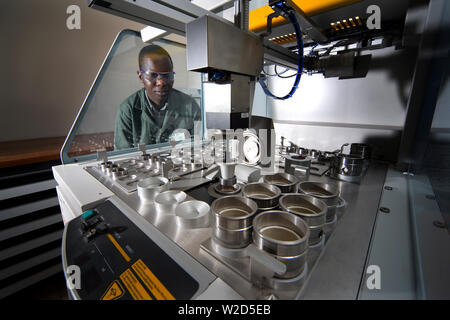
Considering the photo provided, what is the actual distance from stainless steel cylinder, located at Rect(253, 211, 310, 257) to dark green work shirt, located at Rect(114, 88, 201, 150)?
140cm

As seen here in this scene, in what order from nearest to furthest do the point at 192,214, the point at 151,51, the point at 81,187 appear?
the point at 192,214 → the point at 81,187 → the point at 151,51

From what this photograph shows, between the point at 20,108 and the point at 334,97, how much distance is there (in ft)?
8.31

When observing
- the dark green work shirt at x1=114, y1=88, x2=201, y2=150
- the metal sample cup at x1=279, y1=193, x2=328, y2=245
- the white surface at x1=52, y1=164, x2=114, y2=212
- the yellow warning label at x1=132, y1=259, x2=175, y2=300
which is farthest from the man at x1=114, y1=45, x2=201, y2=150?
the metal sample cup at x1=279, y1=193, x2=328, y2=245

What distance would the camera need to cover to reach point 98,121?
4.55ft

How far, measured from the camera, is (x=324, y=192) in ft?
2.16

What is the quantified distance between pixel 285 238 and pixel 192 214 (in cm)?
28

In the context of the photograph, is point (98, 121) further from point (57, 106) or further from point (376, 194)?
point (376, 194)

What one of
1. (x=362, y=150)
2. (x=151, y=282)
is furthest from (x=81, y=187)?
(x=362, y=150)

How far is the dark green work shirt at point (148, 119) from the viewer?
1.59 m

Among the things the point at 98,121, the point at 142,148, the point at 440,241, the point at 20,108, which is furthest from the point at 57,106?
the point at 440,241

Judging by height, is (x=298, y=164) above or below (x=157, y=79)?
below

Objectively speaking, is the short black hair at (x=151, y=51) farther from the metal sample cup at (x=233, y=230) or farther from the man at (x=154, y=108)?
the metal sample cup at (x=233, y=230)

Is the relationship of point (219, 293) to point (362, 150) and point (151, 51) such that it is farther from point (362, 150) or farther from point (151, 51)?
point (151, 51)

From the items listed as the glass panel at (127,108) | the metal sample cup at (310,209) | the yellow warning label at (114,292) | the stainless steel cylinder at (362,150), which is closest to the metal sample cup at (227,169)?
the metal sample cup at (310,209)
